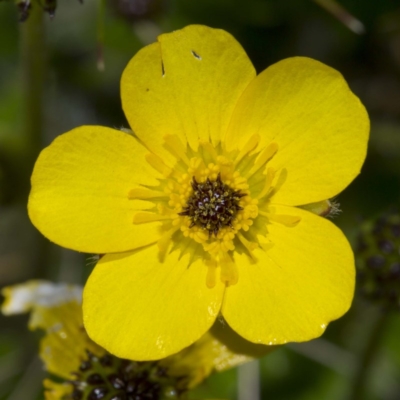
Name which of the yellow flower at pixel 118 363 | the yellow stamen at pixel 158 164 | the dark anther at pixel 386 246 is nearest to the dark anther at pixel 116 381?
the yellow flower at pixel 118 363

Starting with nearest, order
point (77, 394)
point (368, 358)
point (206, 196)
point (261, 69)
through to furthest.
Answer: point (206, 196) < point (77, 394) < point (368, 358) < point (261, 69)

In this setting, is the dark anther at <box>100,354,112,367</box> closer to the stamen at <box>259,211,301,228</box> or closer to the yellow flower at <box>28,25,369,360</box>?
the yellow flower at <box>28,25,369,360</box>

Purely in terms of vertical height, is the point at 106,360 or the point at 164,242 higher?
the point at 164,242

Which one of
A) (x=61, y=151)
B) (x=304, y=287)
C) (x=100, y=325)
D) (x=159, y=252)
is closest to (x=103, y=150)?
(x=61, y=151)

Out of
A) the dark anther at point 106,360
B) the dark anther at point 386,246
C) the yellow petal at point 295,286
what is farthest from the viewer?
the dark anther at point 386,246

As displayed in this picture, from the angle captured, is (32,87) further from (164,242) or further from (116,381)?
(116,381)

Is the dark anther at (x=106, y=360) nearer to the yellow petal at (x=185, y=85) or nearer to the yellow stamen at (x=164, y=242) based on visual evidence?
the yellow stamen at (x=164, y=242)

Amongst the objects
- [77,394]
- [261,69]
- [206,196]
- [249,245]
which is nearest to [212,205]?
[206,196]
